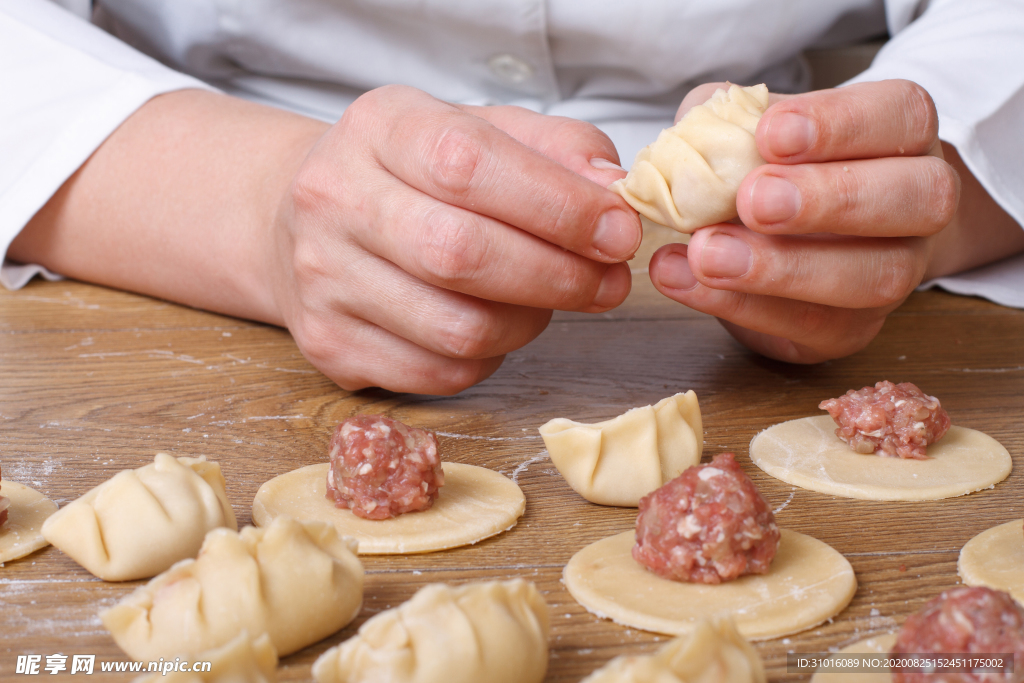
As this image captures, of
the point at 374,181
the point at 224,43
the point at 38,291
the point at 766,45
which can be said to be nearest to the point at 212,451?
the point at 374,181

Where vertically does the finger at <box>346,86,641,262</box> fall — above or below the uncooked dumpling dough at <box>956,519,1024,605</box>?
above

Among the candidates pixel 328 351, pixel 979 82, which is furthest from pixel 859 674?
pixel 979 82

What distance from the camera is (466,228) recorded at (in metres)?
1.26

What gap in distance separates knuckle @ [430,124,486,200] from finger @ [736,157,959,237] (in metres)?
0.38

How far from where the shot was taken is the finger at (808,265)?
129 centimetres

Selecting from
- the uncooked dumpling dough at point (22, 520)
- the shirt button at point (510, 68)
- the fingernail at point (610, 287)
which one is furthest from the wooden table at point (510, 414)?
the shirt button at point (510, 68)

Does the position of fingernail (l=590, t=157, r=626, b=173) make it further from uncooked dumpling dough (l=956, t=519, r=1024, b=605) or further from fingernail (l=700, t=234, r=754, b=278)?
uncooked dumpling dough (l=956, t=519, r=1024, b=605)

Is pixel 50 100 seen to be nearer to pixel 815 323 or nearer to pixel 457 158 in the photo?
pixel 457 158

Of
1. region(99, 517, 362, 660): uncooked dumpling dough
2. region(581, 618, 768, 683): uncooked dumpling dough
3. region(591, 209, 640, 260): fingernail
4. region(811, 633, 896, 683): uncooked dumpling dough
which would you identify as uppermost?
region(591, 209, 640, 260): fingernail

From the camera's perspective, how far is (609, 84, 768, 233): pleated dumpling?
1.24 meters

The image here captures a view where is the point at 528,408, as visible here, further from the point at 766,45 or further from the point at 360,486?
the point at 766,45

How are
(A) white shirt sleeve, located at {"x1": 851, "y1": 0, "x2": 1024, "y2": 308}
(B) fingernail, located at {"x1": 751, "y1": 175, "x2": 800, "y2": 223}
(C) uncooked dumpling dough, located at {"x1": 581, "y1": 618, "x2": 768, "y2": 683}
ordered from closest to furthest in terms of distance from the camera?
(C) uncooked dumpling dough, located at {"x1": 581, "y1": 618, "x2": 768, "y2": 683} → (B) fingernail, located at {"x1": 751, "y1": 175, "x2": 800, "y2": 223} → (A) white shirt sleeve, located at {"x1": 851, "y1": 0, "x2": 1024, "y2": 308}

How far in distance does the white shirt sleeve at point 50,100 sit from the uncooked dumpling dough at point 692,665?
6.01 feet

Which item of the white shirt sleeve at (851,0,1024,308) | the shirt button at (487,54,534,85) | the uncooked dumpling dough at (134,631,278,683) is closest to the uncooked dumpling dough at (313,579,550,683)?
the uncooked dumpling dough at (134,631,278,683)
